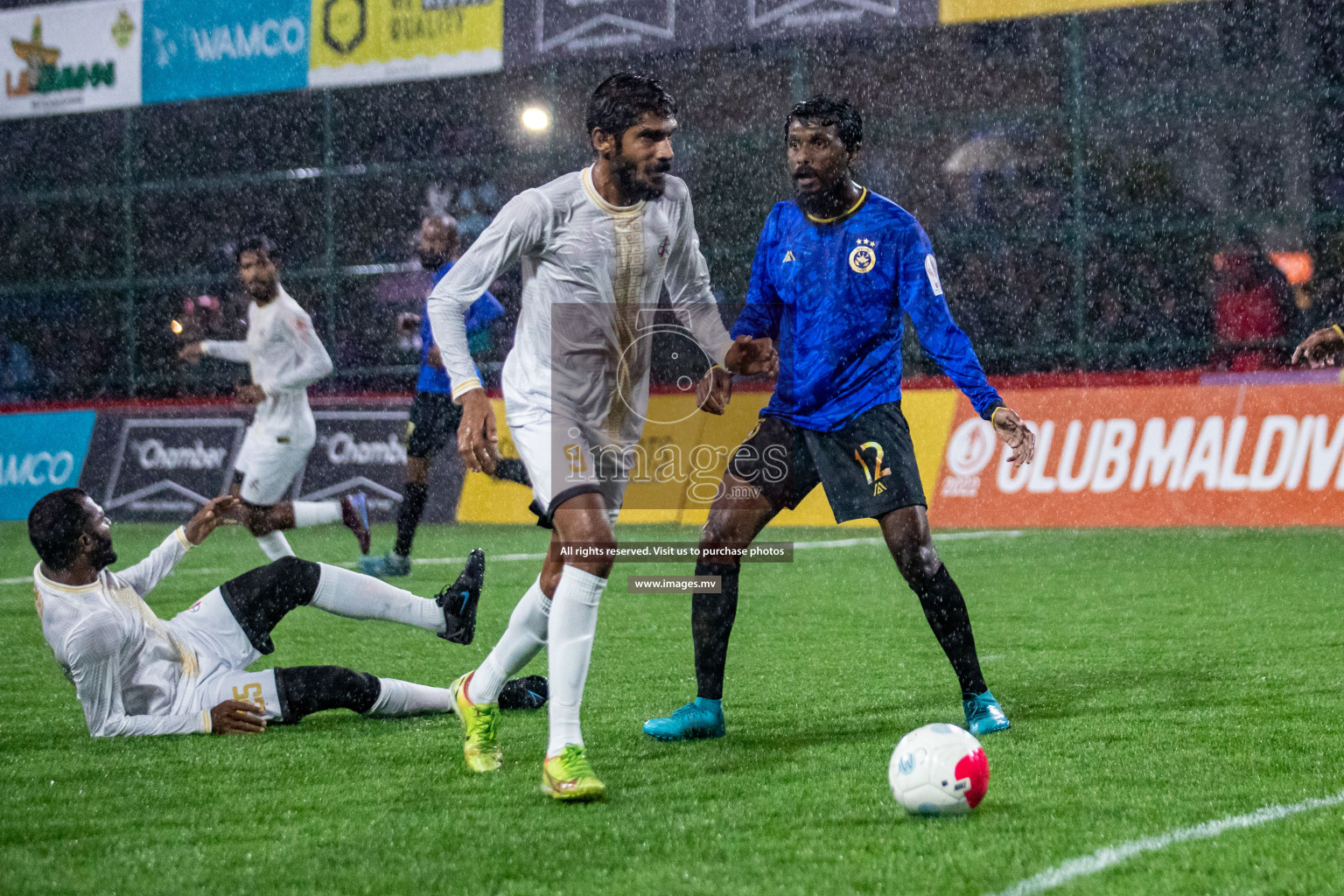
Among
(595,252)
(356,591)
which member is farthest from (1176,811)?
(356,591)

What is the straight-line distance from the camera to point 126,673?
4.75 meters

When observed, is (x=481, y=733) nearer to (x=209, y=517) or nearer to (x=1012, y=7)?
(x=209, y=517)

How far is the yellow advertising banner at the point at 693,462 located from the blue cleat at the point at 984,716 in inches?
277

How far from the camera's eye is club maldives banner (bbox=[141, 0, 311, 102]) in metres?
15.4

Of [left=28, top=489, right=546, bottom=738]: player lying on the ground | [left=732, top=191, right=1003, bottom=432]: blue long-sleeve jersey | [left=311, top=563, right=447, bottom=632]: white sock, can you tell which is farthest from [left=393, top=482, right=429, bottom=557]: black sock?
[left=732, top=191, right=1003, bottom=432]: blue long-sleeve jersey

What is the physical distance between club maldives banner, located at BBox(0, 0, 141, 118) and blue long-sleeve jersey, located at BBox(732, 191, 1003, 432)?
13.3 m

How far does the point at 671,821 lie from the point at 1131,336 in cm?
1149

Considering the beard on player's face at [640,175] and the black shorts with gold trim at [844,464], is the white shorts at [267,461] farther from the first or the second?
the beard on player's face at [640,175]

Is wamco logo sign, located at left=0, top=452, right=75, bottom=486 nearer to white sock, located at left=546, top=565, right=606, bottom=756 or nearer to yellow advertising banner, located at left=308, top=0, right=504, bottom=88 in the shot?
yellow advertising banner, located at left=308, top=0, right=504, bottom=88

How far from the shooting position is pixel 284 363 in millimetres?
9133

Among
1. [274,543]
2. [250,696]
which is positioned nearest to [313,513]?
[274,543]

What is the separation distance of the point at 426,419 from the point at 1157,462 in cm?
541

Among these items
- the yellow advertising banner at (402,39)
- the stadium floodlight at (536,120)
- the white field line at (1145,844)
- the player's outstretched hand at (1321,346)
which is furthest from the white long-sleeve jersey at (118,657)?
the stadium floodlight at (536,120)

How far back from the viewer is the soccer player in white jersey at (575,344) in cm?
413
